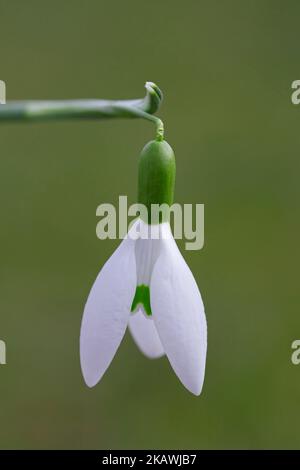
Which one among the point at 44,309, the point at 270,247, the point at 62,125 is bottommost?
the point at 44,309

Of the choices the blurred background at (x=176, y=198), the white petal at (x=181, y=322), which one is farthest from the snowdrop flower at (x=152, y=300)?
the blurred background at (x=176, y=198)

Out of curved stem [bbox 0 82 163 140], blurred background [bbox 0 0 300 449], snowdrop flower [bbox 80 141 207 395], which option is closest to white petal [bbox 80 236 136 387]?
snowdrop flower [bbox 80 141 207 395]

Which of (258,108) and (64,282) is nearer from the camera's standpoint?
(64,282)

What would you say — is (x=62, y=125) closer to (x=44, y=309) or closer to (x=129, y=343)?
(x=44, y=309)

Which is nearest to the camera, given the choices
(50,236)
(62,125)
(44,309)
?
(44,309)

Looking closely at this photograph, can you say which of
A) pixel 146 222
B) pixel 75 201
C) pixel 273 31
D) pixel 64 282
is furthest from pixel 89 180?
pixel 146 222

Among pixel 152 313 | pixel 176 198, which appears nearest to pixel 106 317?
pixel 152 313

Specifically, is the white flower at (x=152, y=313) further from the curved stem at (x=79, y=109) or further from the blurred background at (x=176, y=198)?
the blurred background at (x=176, y=198)

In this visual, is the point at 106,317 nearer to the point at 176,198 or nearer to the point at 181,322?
the point at 181,322
